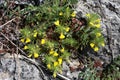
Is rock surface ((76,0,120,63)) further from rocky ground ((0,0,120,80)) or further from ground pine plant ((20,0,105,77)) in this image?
ground pine plant ((20,0,105,77))

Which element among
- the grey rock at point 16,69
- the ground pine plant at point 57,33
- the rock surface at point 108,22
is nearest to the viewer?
the grey rock at point 16,69

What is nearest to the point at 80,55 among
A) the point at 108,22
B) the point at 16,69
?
the point at 108,22

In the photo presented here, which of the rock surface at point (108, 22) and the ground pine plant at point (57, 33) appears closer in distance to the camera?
the ground pine plant at point (57, 33)

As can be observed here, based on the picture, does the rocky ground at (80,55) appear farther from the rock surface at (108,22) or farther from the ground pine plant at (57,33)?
the ground pine plant at (57,33)

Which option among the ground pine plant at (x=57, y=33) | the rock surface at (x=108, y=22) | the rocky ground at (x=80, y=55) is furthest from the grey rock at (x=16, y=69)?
the rock surface at (x=108, y=22)

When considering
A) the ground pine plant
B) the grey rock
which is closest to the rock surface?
the ground pine plant

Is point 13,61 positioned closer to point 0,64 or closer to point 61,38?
point 0,64

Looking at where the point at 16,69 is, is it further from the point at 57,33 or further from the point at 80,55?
the point at 80,55
